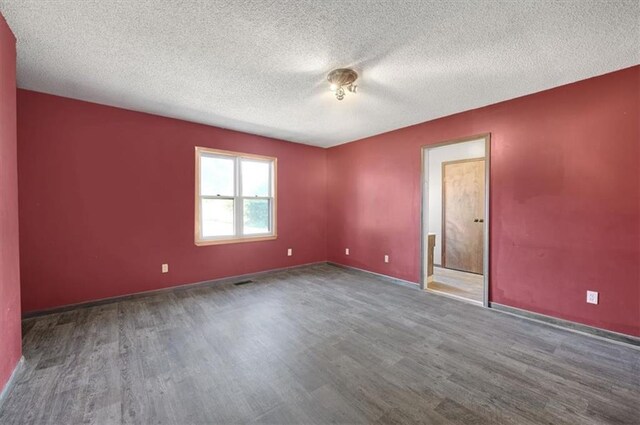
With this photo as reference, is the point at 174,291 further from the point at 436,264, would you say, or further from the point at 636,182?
the point at 636,182

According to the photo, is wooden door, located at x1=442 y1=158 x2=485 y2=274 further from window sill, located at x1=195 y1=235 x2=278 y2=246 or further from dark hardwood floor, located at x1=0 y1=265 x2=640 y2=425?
→ window sill, located at x1=195 y1=235 x2=278 y2=246

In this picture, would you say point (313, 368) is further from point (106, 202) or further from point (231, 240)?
point (106, 202)

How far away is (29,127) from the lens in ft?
9.36

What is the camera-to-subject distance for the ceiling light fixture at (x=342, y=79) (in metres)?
2.40

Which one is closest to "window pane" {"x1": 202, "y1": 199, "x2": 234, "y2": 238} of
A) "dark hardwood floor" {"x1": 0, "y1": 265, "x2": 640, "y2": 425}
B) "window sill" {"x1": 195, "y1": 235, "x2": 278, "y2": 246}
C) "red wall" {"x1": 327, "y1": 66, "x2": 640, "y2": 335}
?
"window sill" {"x1": 195, "y1": 235, "x2": 278, "y2": 246}

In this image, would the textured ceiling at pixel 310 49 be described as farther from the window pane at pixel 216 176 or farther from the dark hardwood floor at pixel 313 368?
the dark hardwood floor at pixel 313 368

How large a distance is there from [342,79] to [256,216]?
2.99 metres

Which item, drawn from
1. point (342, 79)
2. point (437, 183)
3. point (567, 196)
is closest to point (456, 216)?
point (437, 183)

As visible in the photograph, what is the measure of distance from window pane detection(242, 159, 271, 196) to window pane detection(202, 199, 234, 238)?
41 cm

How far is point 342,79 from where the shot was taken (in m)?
2.46

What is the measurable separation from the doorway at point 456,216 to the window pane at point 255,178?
9.23 feet

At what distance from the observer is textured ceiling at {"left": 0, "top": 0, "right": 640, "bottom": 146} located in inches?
66.6

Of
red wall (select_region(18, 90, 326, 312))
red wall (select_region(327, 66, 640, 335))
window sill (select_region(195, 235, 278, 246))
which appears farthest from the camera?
window sill (select_region(195, 235, 278, 246))

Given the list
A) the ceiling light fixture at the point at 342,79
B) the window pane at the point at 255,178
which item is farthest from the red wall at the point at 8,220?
the window pane at the point at 255,178
